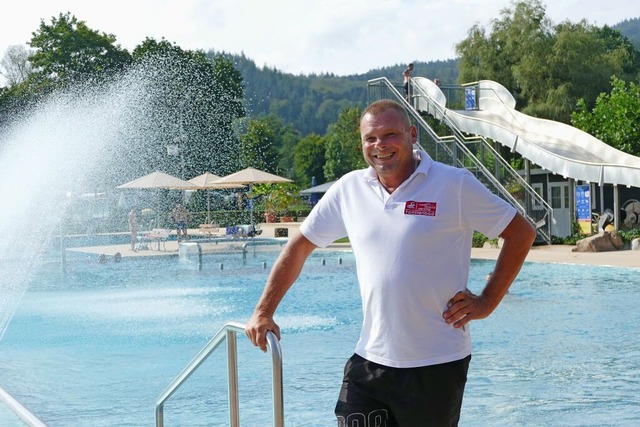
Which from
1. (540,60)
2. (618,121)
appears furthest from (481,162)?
(540,60)

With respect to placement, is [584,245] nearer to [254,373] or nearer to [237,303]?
[237,303]

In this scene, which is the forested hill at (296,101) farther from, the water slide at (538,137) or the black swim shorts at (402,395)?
the black swim shorts at (402,395)

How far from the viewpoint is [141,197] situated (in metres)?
52.8

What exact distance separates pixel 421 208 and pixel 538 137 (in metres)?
26.0

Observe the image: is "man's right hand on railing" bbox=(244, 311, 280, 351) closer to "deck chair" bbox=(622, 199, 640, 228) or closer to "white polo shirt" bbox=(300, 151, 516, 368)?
"white polo shirt" bbox=(300, 151, 516, 368)

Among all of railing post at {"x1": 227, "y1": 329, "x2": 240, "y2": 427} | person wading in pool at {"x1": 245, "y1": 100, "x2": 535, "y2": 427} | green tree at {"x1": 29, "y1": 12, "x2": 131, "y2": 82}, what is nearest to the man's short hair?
person wading in pool at {"x1": 245, "y1": 100, "x2": 535, "y2": 427}

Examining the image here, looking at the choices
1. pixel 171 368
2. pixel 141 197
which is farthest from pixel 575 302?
pixel 141 197

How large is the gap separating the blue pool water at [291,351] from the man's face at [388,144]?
1.47 meters

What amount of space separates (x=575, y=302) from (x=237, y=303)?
5599 mm

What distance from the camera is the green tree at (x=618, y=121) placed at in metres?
30.0

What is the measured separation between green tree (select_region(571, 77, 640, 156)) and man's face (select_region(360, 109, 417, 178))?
28809mm

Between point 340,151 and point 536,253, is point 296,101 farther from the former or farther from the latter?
point 536,253

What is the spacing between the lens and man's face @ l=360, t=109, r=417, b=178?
10.3 ft

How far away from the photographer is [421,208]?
2994mm
